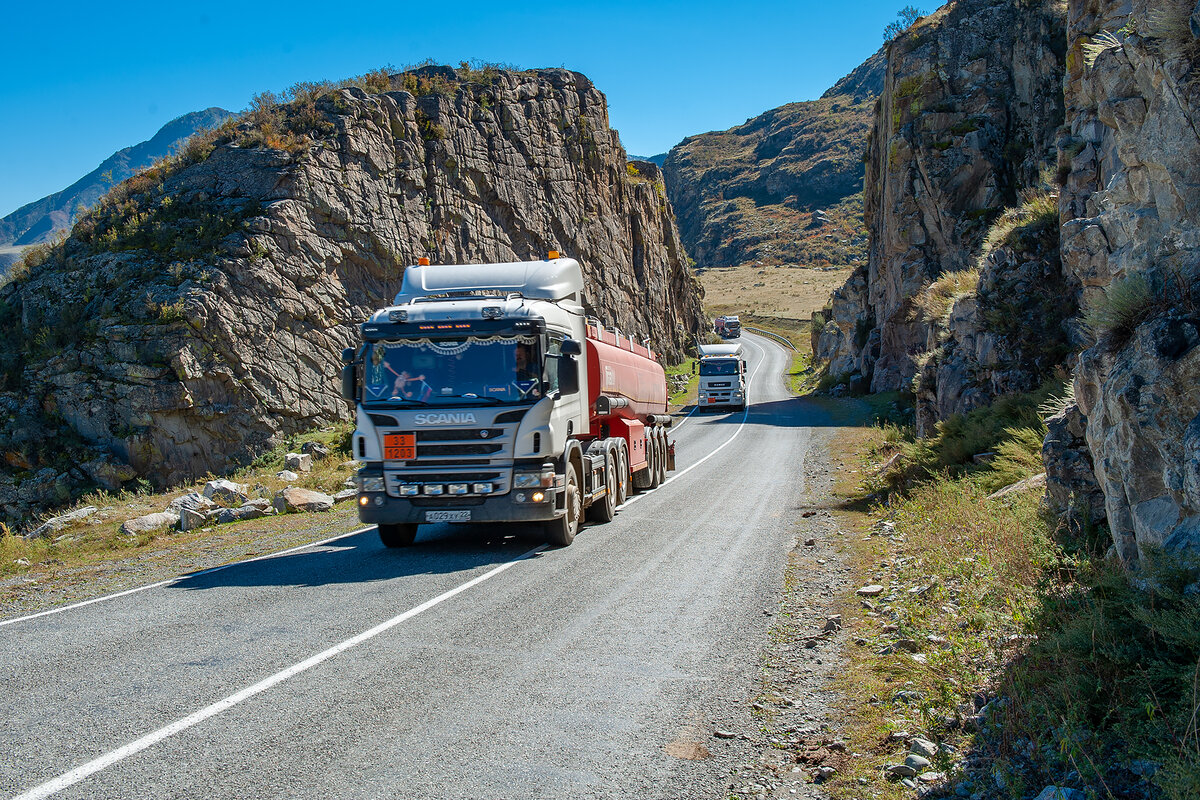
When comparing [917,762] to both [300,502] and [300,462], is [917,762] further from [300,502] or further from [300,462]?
[300,462]

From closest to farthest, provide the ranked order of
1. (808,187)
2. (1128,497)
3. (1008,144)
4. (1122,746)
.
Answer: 1. (1122,746)
2. (1128,497)
3. (1008,144)
4. (808,187)

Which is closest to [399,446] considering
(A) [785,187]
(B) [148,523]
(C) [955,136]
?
(B) [148,523]

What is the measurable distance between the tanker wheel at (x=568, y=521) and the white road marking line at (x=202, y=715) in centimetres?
307

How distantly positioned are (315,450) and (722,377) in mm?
24145

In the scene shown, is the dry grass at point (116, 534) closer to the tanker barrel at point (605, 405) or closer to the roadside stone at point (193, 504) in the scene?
the roadside stone at point (193, 504)

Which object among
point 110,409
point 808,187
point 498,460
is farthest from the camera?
point 808,187

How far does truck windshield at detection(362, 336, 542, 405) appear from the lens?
10398 mm

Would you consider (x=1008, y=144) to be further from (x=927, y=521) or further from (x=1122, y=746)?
(x=1122, y=746)

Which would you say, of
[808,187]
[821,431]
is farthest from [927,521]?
[808,187]

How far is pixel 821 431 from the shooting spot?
100 ft

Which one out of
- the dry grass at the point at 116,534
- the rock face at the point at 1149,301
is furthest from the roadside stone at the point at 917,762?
the dry grass at the point at 116,534

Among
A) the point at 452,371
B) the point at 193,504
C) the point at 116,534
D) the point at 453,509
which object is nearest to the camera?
the point at 453,509

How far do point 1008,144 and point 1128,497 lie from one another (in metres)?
35.3

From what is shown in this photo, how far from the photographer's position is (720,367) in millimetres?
41656
